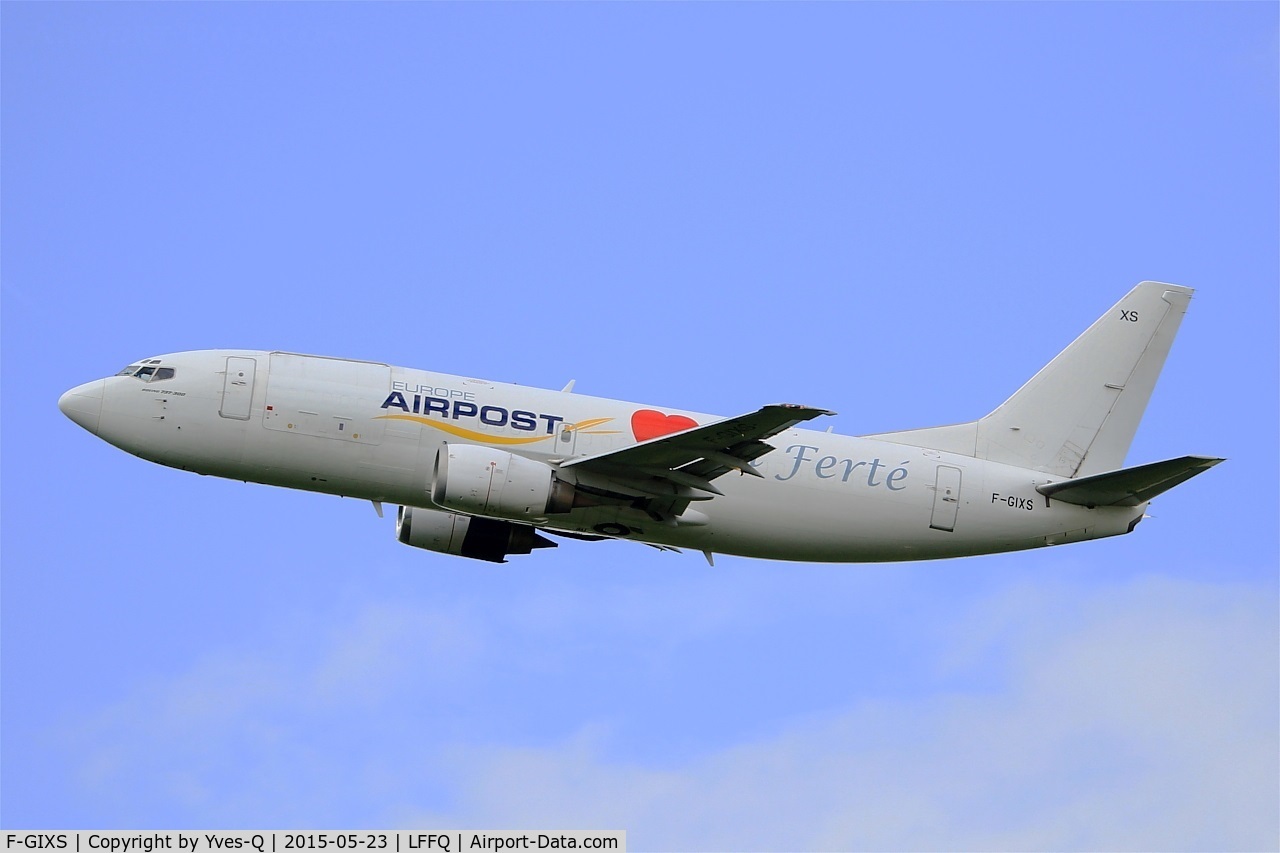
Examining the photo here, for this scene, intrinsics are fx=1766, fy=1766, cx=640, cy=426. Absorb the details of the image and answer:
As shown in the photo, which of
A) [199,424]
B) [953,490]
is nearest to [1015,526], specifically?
[953,490]

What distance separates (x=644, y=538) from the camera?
43.7 metres

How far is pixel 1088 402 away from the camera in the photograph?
155ft

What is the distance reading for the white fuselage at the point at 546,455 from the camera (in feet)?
135

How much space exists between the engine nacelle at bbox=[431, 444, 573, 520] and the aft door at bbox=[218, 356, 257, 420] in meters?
4.61

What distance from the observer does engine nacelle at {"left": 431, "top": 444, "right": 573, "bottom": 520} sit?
40406mm

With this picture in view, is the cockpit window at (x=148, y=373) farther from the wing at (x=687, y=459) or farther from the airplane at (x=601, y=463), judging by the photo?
the wing at (x=687, y=459)

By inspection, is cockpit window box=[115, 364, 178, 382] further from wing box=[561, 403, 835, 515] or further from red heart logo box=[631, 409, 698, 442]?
red heart logo box=[631, 409, 698, 442]

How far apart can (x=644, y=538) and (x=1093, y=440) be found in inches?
497

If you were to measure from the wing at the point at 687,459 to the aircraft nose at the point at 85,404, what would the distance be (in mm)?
11081

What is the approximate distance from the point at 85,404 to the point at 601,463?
12.3 meters

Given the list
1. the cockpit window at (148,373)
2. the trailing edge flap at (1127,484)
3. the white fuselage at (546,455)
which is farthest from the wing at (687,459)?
the cockpit window at (148,373)

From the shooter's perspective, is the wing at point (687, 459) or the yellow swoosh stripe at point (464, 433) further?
the yellow swoosh stripe at point (464, 433)

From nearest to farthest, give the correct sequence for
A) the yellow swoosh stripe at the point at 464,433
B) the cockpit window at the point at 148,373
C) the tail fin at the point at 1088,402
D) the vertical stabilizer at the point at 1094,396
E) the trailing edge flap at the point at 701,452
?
1. the trailing edge flap at the point at 701,452
2. the yellow swoosh stripe at the point at 464,433
3. the cockpit window at the point at 148,373
4. the tail fin at the point at 1088,402
5. the vertical stabilizer at the point at 1094,396

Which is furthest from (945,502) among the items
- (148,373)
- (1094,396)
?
(148,373)
